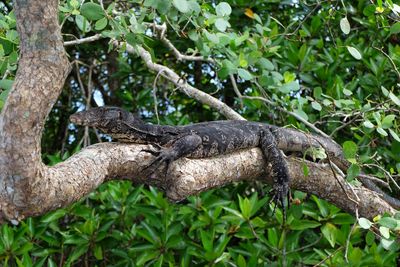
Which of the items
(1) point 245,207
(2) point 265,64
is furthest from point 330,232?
(2) point 265,64

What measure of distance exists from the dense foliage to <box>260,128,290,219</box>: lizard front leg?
0.12 m

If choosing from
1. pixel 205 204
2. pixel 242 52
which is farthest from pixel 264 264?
pixel 242 52

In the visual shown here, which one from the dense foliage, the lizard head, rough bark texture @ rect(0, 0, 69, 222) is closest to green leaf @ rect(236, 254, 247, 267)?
the dense foliage

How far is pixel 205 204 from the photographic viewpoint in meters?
4.55

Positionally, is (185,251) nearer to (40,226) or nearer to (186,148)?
(40,226)

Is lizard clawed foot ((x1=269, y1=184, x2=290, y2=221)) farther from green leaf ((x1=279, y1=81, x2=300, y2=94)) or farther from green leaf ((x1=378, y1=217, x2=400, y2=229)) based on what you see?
green leaf ((x1=378, y1=217, x2=400, y2=229))

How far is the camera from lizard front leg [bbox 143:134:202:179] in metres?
2.93

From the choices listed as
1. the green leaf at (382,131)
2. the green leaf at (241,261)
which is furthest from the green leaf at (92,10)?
the green leaf at (241,261)

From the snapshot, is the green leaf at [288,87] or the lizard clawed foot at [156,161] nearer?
the lizard clawed foot at [156,161]

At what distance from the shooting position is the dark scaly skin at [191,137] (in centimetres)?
317

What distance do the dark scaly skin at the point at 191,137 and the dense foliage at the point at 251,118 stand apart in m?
0.20

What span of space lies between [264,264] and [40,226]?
1387 millimetres

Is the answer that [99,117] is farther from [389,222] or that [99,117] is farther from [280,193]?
[389,222]

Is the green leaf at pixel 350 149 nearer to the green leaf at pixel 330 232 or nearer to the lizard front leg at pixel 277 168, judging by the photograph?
the lizard front leg at pixel 277 168
